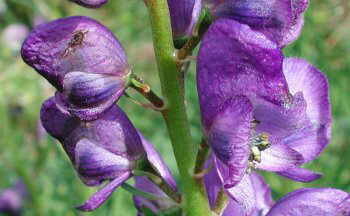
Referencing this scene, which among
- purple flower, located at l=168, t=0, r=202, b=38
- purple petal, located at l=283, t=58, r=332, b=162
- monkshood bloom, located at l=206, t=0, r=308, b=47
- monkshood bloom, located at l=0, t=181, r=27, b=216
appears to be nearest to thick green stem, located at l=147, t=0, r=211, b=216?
purple flower, located at l=168, t=0, r=202, b=38

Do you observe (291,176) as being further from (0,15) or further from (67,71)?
(0,15)

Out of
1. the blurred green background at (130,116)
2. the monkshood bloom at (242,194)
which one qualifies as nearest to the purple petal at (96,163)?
the monkshood bloom at (242,194)

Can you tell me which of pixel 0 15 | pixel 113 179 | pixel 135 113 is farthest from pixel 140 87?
pixel 0 15

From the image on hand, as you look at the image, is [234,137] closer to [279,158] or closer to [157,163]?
[279,158]

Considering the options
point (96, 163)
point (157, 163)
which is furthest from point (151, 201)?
point (96, 163)

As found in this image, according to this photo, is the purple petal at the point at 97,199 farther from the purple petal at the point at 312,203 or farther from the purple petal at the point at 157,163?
the purple petal at the point at 312,203
